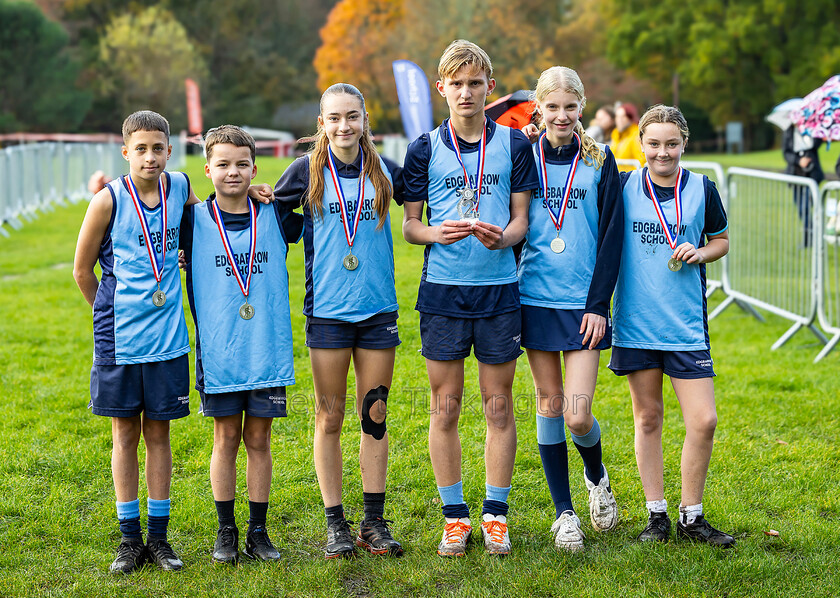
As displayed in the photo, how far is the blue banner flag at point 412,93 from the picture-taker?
1859cm

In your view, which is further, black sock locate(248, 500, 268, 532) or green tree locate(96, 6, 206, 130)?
green tree locate(96, 6, 206, 130)

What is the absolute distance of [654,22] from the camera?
50.9 meters

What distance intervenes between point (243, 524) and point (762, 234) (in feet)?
22.3

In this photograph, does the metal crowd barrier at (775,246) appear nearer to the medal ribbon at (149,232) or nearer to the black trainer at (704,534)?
the black trainer at (704,534)

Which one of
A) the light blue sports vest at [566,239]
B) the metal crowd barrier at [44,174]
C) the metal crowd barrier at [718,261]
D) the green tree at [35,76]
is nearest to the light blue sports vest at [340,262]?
the light blue sports vest at [566,239]

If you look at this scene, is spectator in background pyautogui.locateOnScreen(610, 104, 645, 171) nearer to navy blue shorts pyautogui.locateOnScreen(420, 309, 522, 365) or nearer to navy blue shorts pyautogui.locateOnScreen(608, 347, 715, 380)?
navy blue shorts pyautogui.locateOnScreen(608, 347, 715, 380)

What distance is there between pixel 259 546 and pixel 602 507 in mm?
1672

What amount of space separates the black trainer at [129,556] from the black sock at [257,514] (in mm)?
500

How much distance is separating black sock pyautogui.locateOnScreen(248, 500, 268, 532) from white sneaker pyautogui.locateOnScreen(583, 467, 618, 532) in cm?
161

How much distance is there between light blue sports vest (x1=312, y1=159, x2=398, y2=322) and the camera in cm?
399

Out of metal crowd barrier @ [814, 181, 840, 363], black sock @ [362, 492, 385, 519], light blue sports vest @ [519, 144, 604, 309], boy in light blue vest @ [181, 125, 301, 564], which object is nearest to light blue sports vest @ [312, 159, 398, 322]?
boy in light blue vest @ [181, 125, 301, 564]

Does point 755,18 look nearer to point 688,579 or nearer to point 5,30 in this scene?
point 5,30

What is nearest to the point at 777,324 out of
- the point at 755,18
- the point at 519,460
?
the point at 519,460

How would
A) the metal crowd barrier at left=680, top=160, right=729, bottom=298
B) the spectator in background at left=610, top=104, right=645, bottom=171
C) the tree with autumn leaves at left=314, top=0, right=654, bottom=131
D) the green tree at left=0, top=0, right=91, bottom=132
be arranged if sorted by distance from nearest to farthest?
1. the metal crowd barrier at left=680, top=160, right=729, bottom=298
2. the spectator in background at left=610, top=104, right=645, bottom=171
3. the green tree at left=0, top=0, right=91, bottom=132
4. the tree with autumn leaves at left=314, top=0, right=654, bottom=131
